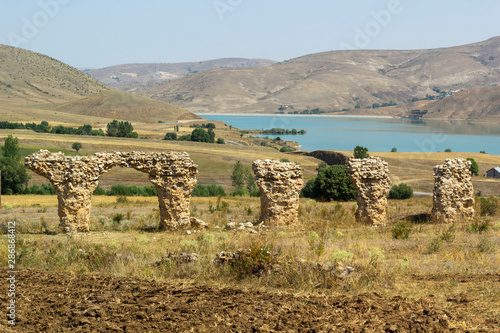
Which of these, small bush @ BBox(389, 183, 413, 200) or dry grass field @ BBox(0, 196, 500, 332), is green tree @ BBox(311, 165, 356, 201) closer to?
small bush @ BBox(389, 183, 413, 200)

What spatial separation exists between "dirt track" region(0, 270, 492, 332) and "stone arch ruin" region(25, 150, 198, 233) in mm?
7982

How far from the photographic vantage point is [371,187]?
64.0 ft

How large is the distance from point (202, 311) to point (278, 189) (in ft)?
37.0

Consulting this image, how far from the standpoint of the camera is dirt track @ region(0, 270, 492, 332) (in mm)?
7738

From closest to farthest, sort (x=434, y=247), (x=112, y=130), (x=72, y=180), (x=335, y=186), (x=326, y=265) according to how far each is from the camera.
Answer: (x=326, y=265) < (x=434, y=247) < (x=72, y=180) < (x=335, y=186) < (x=112, y=130)

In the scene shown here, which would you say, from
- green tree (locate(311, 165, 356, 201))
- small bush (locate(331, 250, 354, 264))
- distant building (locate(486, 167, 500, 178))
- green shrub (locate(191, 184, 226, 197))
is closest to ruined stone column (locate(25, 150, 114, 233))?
small bush (locate(331, 250, 354, 264))

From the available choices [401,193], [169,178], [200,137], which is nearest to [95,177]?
[169,178]

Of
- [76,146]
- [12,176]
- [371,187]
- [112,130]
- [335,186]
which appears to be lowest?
[12,176]

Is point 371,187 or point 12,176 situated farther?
point 12,176

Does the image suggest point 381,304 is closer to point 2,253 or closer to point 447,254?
point 447,254

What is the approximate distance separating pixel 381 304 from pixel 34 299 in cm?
625

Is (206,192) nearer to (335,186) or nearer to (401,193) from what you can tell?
(335,186)

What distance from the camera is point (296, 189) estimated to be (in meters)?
19.6

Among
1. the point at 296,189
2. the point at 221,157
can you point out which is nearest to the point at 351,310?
the point at 296,189
